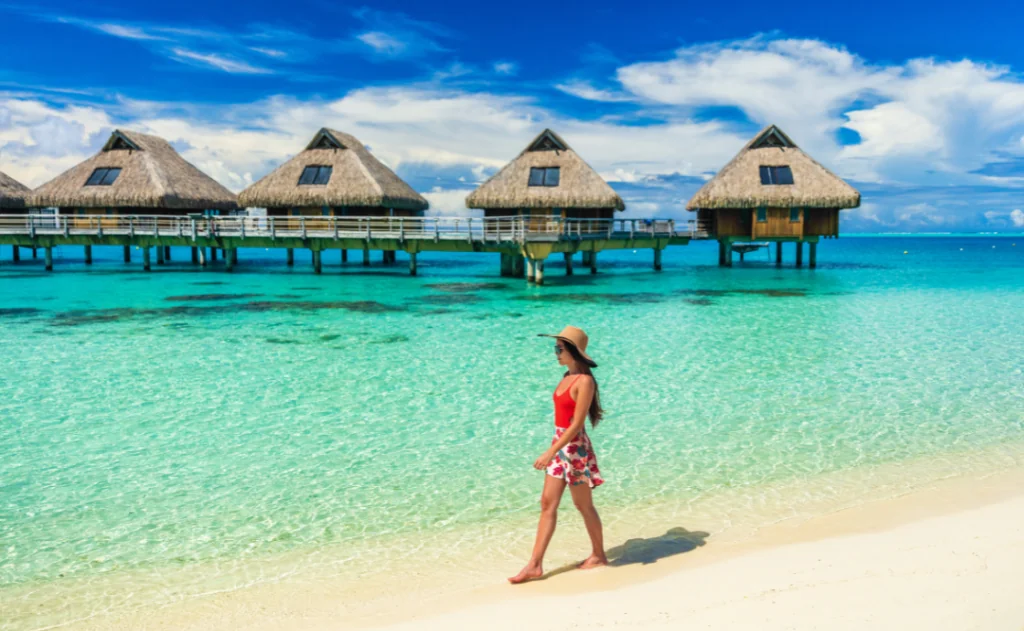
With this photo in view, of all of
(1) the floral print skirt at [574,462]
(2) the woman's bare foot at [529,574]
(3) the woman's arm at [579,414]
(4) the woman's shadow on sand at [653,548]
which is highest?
(3) the woman's arm at [579,414]

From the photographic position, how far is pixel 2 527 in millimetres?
6211

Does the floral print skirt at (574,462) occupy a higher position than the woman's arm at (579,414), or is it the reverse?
the woman's arm at (579,414)

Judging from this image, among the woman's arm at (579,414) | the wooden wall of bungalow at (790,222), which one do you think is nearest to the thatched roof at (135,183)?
the wooden wall of bungalow at (790,222)

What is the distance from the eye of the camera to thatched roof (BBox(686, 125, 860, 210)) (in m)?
35.4

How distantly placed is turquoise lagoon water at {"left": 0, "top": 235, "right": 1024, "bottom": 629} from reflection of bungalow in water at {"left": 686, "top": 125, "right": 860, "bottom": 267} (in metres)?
15.3

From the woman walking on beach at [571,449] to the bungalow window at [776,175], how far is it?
3427cm

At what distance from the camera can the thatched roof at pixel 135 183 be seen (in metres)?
35.8

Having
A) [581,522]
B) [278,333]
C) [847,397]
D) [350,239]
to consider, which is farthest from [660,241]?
[581,522]

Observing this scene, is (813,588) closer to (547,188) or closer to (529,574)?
(529,574)

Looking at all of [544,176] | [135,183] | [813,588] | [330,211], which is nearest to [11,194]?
[135,183]

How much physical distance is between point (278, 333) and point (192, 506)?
1054cm

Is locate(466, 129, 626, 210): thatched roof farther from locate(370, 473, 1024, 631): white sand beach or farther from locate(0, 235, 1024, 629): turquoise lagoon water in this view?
locate(370, 473, 1024, 631): white sand beach

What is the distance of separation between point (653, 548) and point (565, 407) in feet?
5.48

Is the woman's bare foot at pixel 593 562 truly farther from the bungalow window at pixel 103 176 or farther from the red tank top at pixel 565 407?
the bungalow window at pixel 103 176
